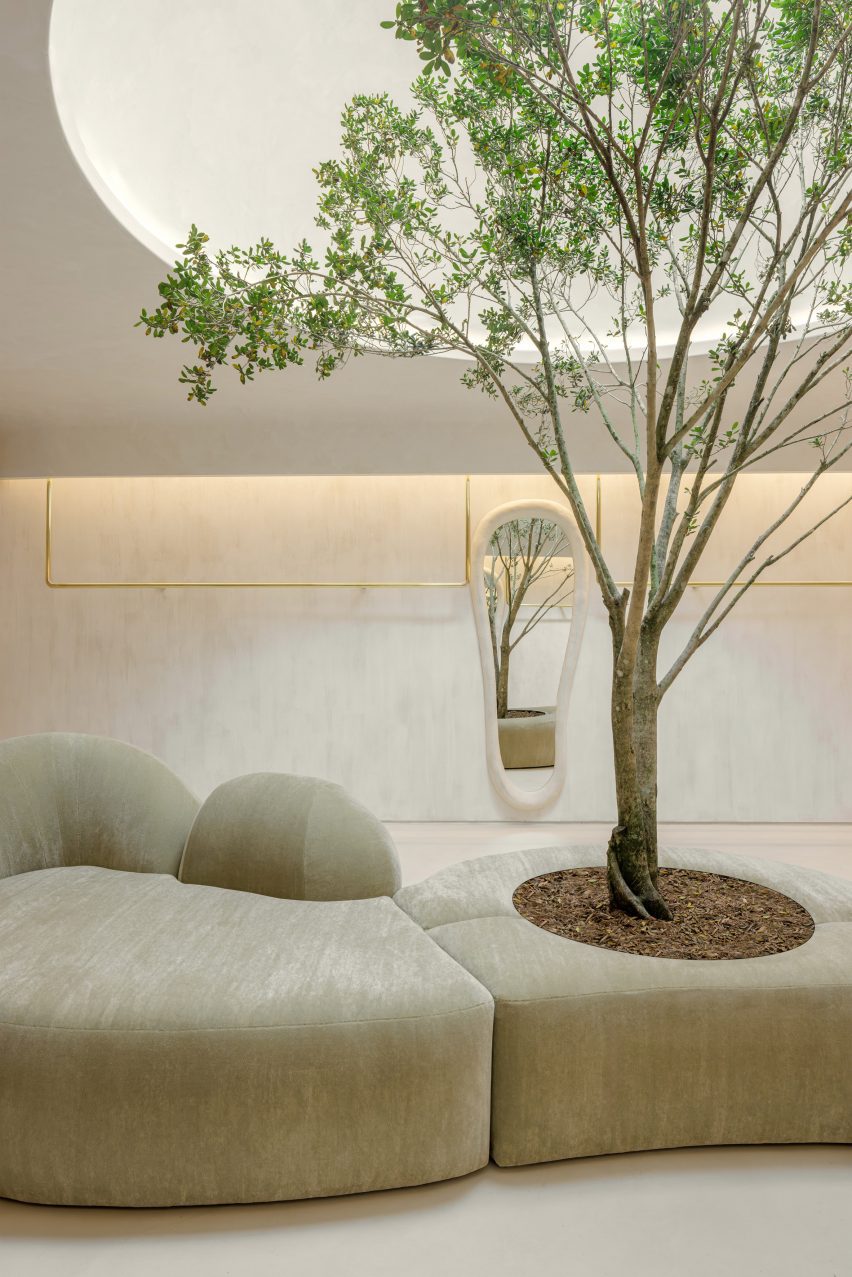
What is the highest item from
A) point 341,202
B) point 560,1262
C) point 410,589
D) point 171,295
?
point 341,202

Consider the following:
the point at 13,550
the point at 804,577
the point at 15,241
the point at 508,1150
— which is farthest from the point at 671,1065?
the point at 13,550

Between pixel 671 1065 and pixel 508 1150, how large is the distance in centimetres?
35

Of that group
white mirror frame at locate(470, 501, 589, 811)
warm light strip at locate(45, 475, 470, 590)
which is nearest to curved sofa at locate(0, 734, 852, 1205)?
white mirror frame at locate(470, 501, 589, 811)

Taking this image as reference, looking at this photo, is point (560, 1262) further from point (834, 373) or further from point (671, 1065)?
point (834, 373)

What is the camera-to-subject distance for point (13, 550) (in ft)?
17.5

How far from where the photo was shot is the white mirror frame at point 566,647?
5.04 m

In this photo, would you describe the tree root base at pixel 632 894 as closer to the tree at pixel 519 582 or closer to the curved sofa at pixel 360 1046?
the curved sofa at pixel 360 1046

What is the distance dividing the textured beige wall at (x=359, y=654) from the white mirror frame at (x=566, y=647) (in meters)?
0.14

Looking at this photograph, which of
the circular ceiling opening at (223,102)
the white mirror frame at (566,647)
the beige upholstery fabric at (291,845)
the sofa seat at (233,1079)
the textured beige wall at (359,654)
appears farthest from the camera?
the textured beige wall at (359,654)

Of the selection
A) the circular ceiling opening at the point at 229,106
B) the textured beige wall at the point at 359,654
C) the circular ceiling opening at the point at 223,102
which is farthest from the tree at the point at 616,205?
the textured beige wall at the point at 359,654

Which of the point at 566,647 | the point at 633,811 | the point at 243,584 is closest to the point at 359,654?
the point at 243,584

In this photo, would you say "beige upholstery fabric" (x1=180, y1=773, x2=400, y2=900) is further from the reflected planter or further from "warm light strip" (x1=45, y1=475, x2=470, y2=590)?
"warm light strip" (x1=45, y1=475, x2=470, y2=590)

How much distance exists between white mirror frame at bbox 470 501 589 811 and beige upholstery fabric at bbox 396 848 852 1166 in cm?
331

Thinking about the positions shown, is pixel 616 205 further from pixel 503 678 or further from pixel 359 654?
pixel 359 654
